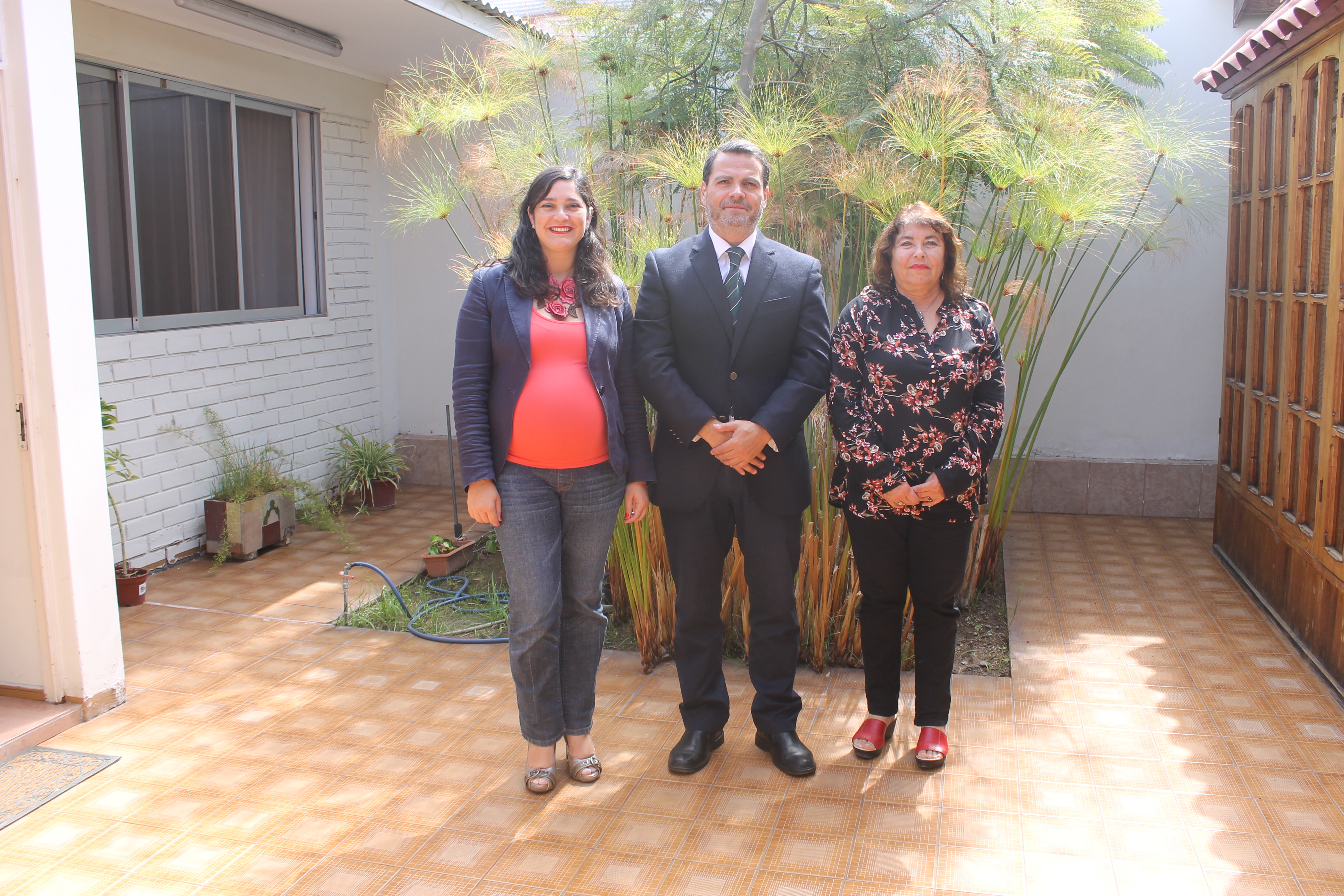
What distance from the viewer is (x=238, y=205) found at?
17.0 ft

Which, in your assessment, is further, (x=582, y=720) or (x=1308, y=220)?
(x=1308, y=220)

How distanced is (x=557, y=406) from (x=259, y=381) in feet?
11.2

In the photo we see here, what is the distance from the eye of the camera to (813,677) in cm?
337

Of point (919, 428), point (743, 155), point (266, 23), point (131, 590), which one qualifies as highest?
point (266, 23)

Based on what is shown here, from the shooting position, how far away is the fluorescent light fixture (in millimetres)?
4383

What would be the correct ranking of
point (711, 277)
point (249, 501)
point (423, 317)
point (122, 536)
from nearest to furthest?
point (711, 277)
point (122, 536)
point (249, 501)
point (423, 317)

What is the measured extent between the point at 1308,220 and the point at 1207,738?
81.5 inches

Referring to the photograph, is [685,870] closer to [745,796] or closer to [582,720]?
[745,796]

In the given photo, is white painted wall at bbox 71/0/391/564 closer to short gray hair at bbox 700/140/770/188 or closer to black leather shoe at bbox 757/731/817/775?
short gray hair at bbox 700/140/770/188

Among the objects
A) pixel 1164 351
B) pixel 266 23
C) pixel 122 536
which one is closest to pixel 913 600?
pixel 122 536

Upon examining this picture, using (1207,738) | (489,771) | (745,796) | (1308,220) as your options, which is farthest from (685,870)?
(1308,220)

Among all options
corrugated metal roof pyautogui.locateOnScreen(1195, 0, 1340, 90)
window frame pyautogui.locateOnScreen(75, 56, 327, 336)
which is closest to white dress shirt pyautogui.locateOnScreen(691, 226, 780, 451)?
corrugated metal roof pyautogui.locateOnScreen(1195, 0, 1340, 90)

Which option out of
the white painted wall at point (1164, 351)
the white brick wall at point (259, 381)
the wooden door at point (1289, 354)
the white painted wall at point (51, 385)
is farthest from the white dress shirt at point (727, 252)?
the white painted wall at point (1164, 351)

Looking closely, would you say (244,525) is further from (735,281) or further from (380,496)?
(735,281)
